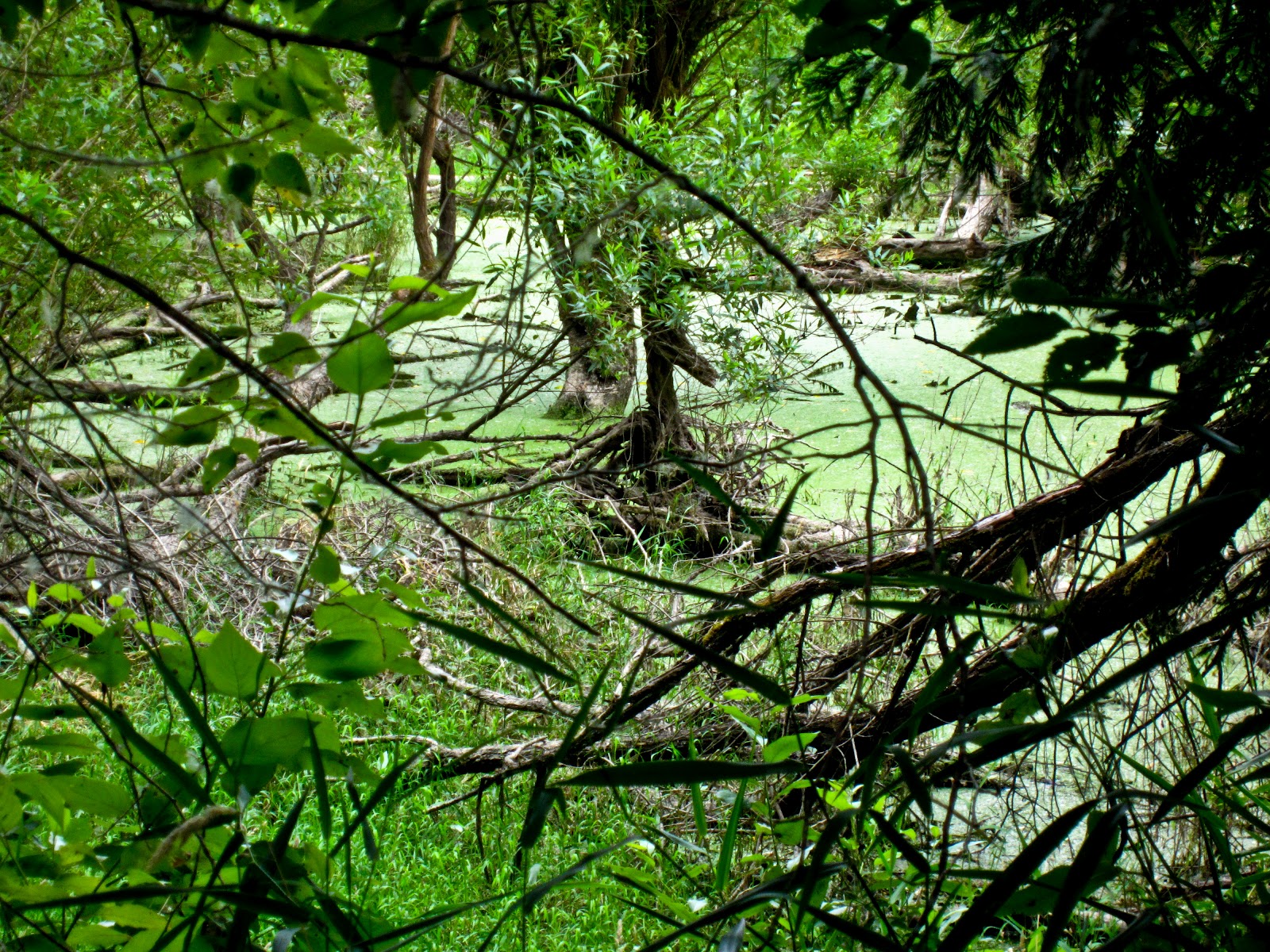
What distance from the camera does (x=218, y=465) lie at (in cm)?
73

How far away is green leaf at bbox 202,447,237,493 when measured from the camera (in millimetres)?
719

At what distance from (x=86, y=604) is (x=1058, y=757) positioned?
2.42 meters

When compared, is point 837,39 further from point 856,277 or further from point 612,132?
point 856,277

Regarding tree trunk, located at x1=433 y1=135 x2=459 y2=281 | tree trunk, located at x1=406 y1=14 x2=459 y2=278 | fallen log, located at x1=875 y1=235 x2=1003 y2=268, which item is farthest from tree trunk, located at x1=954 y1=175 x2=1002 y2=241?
tree trunk, located at x1=406 y1=14 x2=459 y2=278

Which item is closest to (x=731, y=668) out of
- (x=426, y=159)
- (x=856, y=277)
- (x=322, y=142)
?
(x=322, y=142)

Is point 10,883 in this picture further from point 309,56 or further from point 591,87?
point 591,87

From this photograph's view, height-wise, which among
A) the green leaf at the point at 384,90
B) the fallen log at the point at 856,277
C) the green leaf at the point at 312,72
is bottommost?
the green leaf at the point at 384,90

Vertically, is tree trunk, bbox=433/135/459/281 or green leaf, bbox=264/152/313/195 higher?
tree trunk, bbox=433/135/459/281

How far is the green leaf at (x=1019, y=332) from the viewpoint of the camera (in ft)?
1.68

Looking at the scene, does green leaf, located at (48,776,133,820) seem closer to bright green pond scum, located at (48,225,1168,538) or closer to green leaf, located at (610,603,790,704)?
green leaf, located at (610,603,790,704)

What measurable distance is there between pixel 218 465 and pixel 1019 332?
0.56m

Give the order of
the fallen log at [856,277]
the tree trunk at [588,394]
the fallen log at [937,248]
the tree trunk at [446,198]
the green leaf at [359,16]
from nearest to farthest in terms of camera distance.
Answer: the green leaf at [359,16]
the tree trunk at [446,198]
the fallen log at [856,277]
the tree trunk at [588,394]
the fallen log at [937,248]

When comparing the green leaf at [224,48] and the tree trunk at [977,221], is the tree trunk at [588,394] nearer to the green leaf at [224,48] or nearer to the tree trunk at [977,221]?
the tree trunk at [977,221]

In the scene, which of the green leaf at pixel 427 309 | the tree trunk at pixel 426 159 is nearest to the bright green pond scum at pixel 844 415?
the tree trunk at pixel 426 159
